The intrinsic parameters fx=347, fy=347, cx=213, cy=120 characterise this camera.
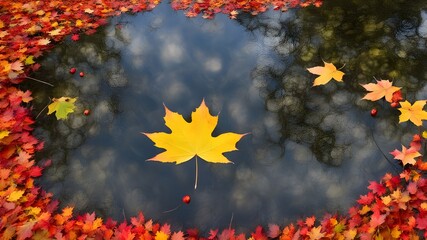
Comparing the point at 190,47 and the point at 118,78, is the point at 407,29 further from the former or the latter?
the point at 118,78

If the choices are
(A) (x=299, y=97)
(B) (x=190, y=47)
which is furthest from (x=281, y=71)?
(B) (x=190, y=47)

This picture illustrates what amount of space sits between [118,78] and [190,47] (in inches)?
43.9

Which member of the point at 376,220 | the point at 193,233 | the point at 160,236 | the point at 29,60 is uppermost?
the point at 29,60

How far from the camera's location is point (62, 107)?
3.91 m

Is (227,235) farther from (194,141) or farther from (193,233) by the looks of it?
(194,141)

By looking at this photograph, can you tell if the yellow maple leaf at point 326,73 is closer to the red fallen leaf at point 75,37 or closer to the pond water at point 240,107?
the pond water at point 240,107

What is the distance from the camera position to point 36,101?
4.04 meters

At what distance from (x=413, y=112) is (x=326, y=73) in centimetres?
104

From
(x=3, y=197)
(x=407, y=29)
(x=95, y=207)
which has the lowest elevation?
(x=95, y=207)

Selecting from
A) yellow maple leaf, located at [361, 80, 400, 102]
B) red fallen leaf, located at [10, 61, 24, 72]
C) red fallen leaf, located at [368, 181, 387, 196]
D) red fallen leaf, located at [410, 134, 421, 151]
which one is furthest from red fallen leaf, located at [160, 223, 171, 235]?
red fallen leaf, located at [10, 61, 24, 72]

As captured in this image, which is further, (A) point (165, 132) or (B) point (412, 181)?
(A) point (165, 132)

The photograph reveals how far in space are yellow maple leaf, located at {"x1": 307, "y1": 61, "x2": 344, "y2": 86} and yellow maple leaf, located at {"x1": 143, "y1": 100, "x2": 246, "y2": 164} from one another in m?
1.28

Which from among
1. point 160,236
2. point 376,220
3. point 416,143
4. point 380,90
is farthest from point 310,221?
point 380,90

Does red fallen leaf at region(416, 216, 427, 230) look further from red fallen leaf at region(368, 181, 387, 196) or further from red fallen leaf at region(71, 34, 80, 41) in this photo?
red fallen leaf at region(71, 34, 80, 41)
